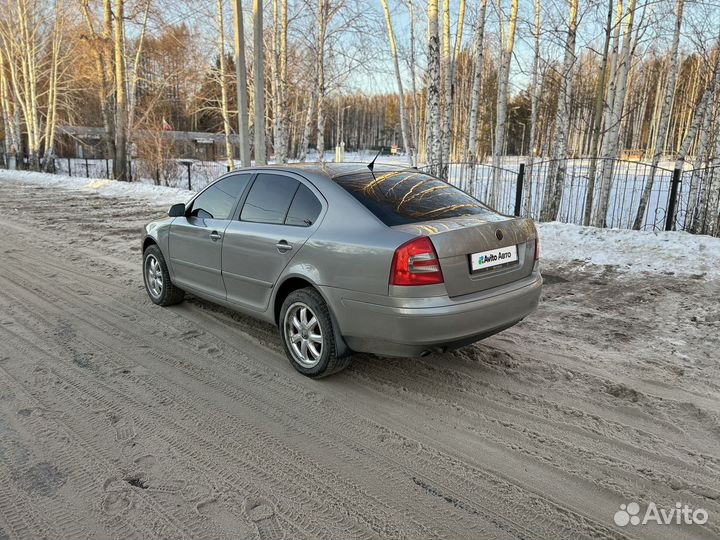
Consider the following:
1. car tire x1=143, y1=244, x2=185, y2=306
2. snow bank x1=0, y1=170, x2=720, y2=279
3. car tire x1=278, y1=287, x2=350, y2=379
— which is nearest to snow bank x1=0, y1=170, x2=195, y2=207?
car tire x1=143, y1=244, x2=185, y2=306

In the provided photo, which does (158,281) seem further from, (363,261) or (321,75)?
(321,75)

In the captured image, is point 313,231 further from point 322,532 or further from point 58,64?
point 58,64

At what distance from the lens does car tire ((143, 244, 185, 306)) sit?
5.55 m

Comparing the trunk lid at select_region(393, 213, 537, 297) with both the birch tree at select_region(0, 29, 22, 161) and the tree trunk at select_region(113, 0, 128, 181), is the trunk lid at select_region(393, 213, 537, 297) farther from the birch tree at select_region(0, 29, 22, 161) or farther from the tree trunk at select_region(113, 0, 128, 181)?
the birch tree at select_region(0, 29, 22, 161)

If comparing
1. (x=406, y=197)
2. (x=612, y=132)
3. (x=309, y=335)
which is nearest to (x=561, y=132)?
(x=612, y=132)

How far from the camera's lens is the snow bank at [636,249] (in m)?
7.14

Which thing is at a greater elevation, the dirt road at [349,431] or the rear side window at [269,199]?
the rear side window at [269,199]

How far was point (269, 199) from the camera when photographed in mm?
4309

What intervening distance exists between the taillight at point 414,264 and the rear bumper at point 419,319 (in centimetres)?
13

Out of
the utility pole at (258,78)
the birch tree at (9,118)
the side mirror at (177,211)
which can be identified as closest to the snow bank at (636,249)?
the side mirror at (177,211)

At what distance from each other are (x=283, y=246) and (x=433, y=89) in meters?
9.29

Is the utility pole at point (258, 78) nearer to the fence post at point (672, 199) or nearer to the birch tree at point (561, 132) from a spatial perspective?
the birch tree at point (561, 132)

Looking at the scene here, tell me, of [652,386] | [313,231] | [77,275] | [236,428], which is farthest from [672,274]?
[77,275]

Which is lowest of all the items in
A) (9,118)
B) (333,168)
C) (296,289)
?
(296,289)
